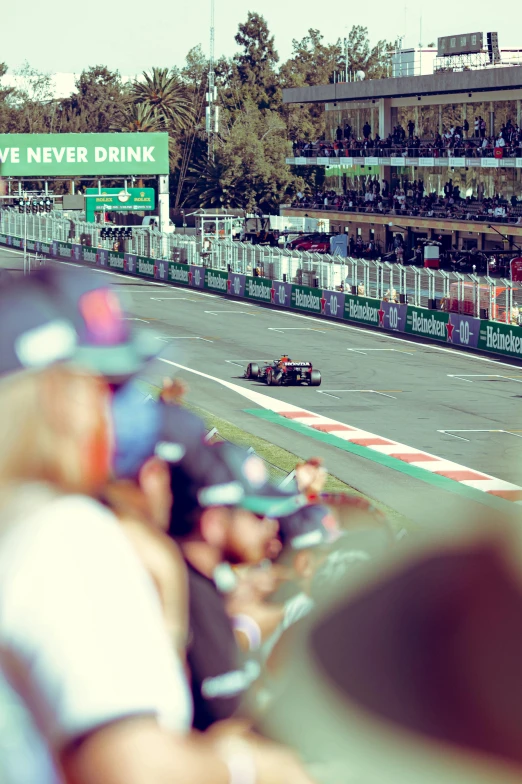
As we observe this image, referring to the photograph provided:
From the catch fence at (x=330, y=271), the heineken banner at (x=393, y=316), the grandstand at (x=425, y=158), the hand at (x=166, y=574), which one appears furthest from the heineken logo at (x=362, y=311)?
the hand at (x=166, y=574)

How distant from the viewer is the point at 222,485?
301 centimetres

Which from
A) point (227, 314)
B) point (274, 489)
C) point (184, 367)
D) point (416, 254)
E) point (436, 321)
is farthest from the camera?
point (416, 254)

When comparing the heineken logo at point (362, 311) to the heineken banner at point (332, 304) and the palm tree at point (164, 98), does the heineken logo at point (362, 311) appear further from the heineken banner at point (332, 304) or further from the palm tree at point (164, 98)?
the palm tree at point (164, 98)

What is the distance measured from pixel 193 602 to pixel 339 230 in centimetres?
8309

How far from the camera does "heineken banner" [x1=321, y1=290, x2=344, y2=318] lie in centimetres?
4947

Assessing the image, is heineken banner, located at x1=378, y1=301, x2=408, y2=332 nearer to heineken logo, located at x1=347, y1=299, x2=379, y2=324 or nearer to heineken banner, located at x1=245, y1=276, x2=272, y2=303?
heineken logo, located at x1=347, y1=299, x2=379, y2=324

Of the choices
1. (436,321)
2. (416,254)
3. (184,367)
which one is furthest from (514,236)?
(184,367)

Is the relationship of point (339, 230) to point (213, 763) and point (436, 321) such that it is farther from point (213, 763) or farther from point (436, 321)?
point (213, 763)

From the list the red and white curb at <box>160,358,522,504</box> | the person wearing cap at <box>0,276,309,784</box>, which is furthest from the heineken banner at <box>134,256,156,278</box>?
the person wearing cap at <box>0,276,309,784</box>

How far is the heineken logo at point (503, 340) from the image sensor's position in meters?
38.4

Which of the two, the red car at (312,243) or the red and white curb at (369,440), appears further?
the red car at (312,243)

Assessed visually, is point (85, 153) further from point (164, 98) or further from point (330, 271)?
point (164, 98)

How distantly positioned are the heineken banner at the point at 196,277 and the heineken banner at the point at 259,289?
437 centimetres

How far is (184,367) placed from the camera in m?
36.4
